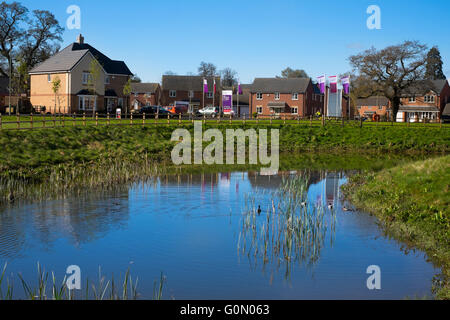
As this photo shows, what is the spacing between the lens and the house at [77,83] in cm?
6731

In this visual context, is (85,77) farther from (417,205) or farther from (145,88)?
(417,205)

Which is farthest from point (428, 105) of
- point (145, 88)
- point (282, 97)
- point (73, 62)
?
point (73, 62)

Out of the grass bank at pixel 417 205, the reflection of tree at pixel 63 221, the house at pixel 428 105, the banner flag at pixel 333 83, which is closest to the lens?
the grass bank at pixel 417 205

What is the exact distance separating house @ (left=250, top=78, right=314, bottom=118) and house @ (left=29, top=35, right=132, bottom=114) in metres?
31.0

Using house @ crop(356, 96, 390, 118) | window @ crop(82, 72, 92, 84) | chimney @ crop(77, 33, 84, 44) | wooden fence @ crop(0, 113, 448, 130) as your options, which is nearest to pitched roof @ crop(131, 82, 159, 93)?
chimney @ crop(77, 33, 84, 44)

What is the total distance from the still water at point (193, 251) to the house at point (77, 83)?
4916cm

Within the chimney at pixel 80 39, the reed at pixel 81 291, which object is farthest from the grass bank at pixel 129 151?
the chimney at pixel 80 39

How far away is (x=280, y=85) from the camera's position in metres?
97.8

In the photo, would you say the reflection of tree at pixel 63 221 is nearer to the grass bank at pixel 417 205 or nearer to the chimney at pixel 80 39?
the grass bank at pixel 417 205

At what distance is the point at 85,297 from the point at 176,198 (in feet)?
34.5

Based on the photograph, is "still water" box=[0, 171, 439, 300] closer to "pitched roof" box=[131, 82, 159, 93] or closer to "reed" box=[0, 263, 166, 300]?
"reed" box=[0, 263, 166, 300]

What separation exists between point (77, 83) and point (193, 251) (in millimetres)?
59781

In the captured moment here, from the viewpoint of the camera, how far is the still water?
10484 millimetres
